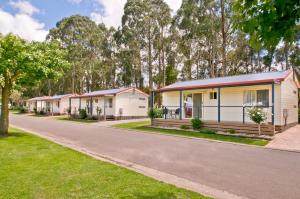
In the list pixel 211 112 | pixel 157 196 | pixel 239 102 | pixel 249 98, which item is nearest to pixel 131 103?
pixel 211 112

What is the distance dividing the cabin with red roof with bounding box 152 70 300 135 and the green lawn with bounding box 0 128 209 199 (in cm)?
1109

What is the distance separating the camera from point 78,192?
523 centimetres

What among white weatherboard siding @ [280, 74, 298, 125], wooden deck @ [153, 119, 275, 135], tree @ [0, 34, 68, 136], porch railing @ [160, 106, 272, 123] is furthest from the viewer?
porch railing @ [160, 106, 272, 123]

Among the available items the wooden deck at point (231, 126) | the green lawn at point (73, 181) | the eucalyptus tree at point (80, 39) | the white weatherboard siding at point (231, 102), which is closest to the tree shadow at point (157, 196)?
the green lawn at point (73, 181)

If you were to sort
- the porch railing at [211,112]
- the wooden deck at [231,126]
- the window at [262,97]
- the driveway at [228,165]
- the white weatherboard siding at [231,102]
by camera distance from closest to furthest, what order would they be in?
1. the driveway at [228,165]
2. the wooden deck at [231,126]
3. the white weatherboard siding at [231,102]
4. the window at [262,97]
5. the porch railing at [211,112]

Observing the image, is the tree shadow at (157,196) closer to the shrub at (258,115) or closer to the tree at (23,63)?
the tree at (23,63)

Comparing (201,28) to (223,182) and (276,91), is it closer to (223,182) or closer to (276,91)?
(276,91)

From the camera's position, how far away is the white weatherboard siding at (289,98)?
1711cm

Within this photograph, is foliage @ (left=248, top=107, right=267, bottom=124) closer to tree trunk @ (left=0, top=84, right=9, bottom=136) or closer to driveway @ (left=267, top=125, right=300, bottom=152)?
driveway @ (left=267, top=125, right=300, bottom=152)

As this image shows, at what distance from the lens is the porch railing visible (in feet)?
58.0

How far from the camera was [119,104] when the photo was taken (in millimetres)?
31672

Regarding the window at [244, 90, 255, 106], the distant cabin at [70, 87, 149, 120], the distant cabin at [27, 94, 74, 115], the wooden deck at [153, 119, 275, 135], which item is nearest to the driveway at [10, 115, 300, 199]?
the wooden deck at [153, 119, 275, 135]

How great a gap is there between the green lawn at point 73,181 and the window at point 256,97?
42.4 ft

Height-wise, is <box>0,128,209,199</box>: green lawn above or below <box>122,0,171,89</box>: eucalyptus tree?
below
